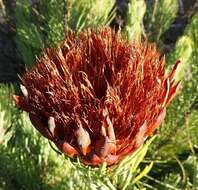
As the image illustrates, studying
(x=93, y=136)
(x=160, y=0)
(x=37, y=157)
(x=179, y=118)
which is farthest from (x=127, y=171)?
(x=160, y=0)

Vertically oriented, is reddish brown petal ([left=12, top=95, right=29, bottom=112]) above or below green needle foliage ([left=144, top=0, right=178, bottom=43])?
below

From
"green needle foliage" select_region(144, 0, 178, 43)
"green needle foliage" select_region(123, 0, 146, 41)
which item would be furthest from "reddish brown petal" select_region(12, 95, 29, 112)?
"green needle foliage" select_region(144, 0, 178, 43)

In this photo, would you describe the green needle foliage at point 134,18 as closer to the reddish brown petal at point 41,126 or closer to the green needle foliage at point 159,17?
the green needle foliage at point 159,17

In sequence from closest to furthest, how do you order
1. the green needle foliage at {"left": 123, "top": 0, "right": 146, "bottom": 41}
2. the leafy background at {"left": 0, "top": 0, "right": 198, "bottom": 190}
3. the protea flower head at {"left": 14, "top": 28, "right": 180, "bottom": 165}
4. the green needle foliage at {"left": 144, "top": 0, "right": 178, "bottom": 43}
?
the protea flower head at {"left": 14, "top": 28, "right": 180, "bottom": 165}
the leafy background at {"left": 0, "top": 0, "right": 198, "bottom": 190}
the green needle foliage at {"left": 123, "top": 0, "right": 146, "bottom": 41}
the green needle foliage at {"left": 144, "top": 0, "right": 178, "bottom": 43}

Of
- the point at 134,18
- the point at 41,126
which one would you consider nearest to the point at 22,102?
the point at 41,126

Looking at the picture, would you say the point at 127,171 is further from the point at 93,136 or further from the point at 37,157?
the point at 37,157

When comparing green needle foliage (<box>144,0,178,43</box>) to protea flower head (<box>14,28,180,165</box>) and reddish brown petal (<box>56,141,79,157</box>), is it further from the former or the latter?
reddish brown petal (<box>56,141,79,157</box>)

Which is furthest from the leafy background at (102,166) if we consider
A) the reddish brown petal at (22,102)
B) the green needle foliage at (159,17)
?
the reddish brown petal at (22,102)
